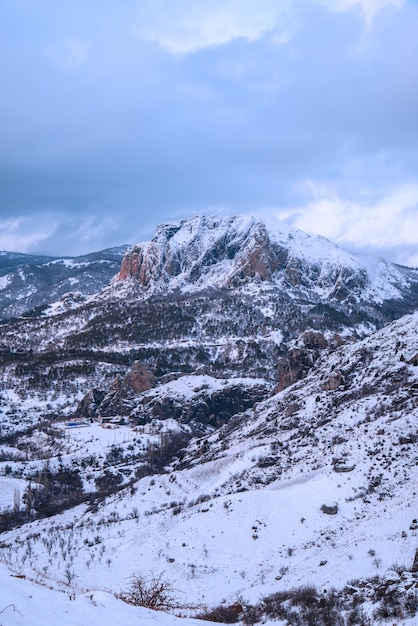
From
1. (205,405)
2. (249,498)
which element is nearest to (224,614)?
(249,498)

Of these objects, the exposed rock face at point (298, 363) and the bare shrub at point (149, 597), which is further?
the exposed rock face at point (298, 363)

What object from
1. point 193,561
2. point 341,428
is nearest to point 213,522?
point 193,561

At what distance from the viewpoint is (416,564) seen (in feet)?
90.6

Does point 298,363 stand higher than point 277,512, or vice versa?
point 298,363

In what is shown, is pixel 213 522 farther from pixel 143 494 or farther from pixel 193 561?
pixel 143 494

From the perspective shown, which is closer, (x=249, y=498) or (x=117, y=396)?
(x=249, y=498)

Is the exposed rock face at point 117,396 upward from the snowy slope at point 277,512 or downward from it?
upward

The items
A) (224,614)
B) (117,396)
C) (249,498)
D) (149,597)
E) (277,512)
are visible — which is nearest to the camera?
(149,597)

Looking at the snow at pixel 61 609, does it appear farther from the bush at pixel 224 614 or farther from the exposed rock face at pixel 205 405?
the exposed rock face at pixel 205 405

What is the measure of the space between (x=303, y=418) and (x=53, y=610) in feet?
200

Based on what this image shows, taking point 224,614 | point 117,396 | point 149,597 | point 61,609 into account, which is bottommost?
point 224,614

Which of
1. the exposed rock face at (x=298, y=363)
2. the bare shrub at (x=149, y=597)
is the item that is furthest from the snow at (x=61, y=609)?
the exposed rock face at (x=298, y=363)

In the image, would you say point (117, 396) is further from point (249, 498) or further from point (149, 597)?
point (149, 597)

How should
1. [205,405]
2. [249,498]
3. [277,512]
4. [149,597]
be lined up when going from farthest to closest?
1. [205,405]
2. [249,498]
3. [277,512]
4. [149,597]
